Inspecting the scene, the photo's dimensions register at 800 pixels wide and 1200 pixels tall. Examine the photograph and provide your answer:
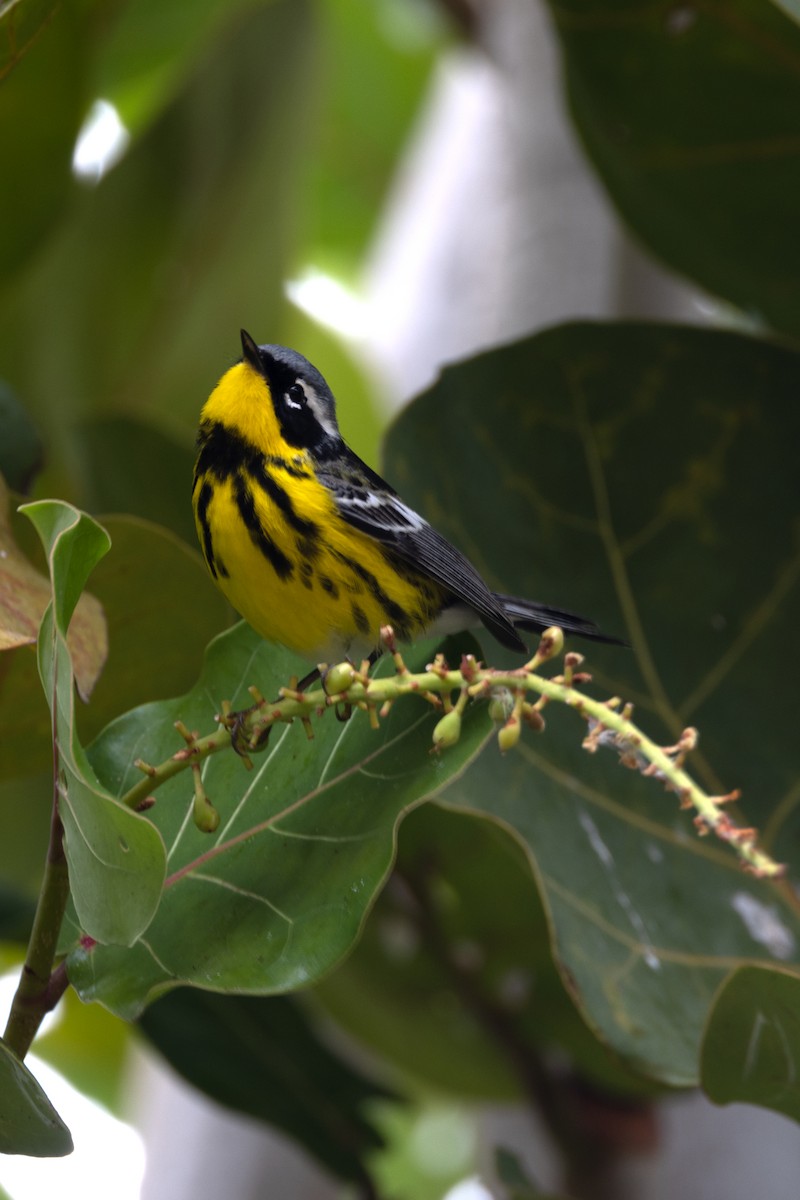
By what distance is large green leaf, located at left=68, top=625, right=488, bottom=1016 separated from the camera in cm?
96

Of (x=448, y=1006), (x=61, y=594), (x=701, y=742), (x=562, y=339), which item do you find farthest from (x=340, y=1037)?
(x=61, y=594)

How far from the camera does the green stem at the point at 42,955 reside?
2.87 feet

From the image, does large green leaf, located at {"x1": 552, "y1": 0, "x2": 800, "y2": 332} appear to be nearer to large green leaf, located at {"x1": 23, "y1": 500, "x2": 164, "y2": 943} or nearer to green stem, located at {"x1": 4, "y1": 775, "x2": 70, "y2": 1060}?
large green leaf, located at {"x1": 23, "y1": 500, "x2": 164, "y2": 943}

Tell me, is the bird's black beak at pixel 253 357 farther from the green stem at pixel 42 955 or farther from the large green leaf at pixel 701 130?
the green stem at pixel 42 955

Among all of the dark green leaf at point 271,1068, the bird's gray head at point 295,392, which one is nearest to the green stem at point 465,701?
the bird's gray head at point 295,392

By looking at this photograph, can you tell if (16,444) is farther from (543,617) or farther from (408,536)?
(543,617)

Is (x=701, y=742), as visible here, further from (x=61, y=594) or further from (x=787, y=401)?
(x=61, y=594)

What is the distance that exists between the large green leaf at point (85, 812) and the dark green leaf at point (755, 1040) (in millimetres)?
483

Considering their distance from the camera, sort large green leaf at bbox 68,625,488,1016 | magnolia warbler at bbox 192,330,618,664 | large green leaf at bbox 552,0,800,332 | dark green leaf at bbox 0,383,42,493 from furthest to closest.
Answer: large green leaf at bbox 552,0,800,332 → magnolia warbler at bbox 192,330,618,664 → dark green leaf at bbox 0,383,42,493 → large green leaf at bbox 68,625,488,1016

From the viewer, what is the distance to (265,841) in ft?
3.36

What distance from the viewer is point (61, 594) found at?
0.85 metres

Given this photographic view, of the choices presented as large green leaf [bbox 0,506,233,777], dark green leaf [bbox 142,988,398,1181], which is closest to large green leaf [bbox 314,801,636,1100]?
dark green leaf [bbox 142,988,398,1181]

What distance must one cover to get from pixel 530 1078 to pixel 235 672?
0.98 meters

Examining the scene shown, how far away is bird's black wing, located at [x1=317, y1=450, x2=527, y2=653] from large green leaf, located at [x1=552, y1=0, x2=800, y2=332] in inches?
21.3
